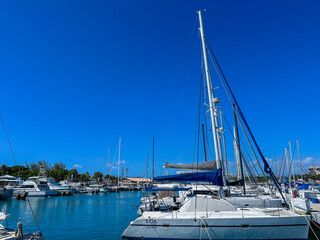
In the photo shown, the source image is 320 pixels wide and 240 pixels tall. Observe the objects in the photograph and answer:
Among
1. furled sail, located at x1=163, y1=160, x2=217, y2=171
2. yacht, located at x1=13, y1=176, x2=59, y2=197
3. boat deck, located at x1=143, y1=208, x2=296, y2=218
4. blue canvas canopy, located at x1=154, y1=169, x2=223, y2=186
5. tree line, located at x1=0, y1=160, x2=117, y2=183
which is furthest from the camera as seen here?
tree line, located at x1=0, y1=160, x2=117, y2=183

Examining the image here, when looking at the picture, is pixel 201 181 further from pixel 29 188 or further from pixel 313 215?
pixel 29 188

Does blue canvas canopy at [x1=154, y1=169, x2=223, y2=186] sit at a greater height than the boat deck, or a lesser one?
greater

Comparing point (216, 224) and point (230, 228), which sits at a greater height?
point (216, 224)

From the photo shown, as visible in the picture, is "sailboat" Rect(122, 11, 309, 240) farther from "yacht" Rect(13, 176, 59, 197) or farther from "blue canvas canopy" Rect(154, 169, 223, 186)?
"yacht" Rect(13, 176, 59, 197)

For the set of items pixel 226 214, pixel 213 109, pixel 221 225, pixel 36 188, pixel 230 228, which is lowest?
pixel 36 188

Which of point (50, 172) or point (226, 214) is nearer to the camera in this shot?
point (226, 214)

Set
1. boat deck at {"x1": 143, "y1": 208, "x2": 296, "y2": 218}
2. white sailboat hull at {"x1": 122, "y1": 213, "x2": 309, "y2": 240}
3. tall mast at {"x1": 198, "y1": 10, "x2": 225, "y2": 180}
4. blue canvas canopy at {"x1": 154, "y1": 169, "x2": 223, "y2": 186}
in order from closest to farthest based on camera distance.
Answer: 1. white sailboat hull at {"x1": 122, "y1": 213, "x2": 309, "y2": 240}
2. boat deck at {"x1": 143, "y1": 208, "x2": 296, "y2": 218}
3. blue canvas canopy at {"x1": 154, "y1": 169, "x2": 223, "y2": 186}
4. tall mast at {"x1": 198, "y1": 10, "x2": 225, "y2": 180}

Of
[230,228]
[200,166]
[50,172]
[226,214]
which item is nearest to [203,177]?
[200,166]

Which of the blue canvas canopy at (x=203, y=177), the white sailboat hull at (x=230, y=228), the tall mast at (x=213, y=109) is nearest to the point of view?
the white sailboat hull at (x=230, y=228)

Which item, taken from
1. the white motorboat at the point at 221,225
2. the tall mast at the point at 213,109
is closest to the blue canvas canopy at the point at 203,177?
the tall mast at the point at 213,109

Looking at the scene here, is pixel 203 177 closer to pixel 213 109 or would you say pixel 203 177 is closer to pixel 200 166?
pixel 200 166

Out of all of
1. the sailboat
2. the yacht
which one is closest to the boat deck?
the sailboat

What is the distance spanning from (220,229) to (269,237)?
2753 mm

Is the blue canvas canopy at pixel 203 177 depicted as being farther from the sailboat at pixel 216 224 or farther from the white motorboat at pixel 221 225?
the white motorboat at pixel 221 225
